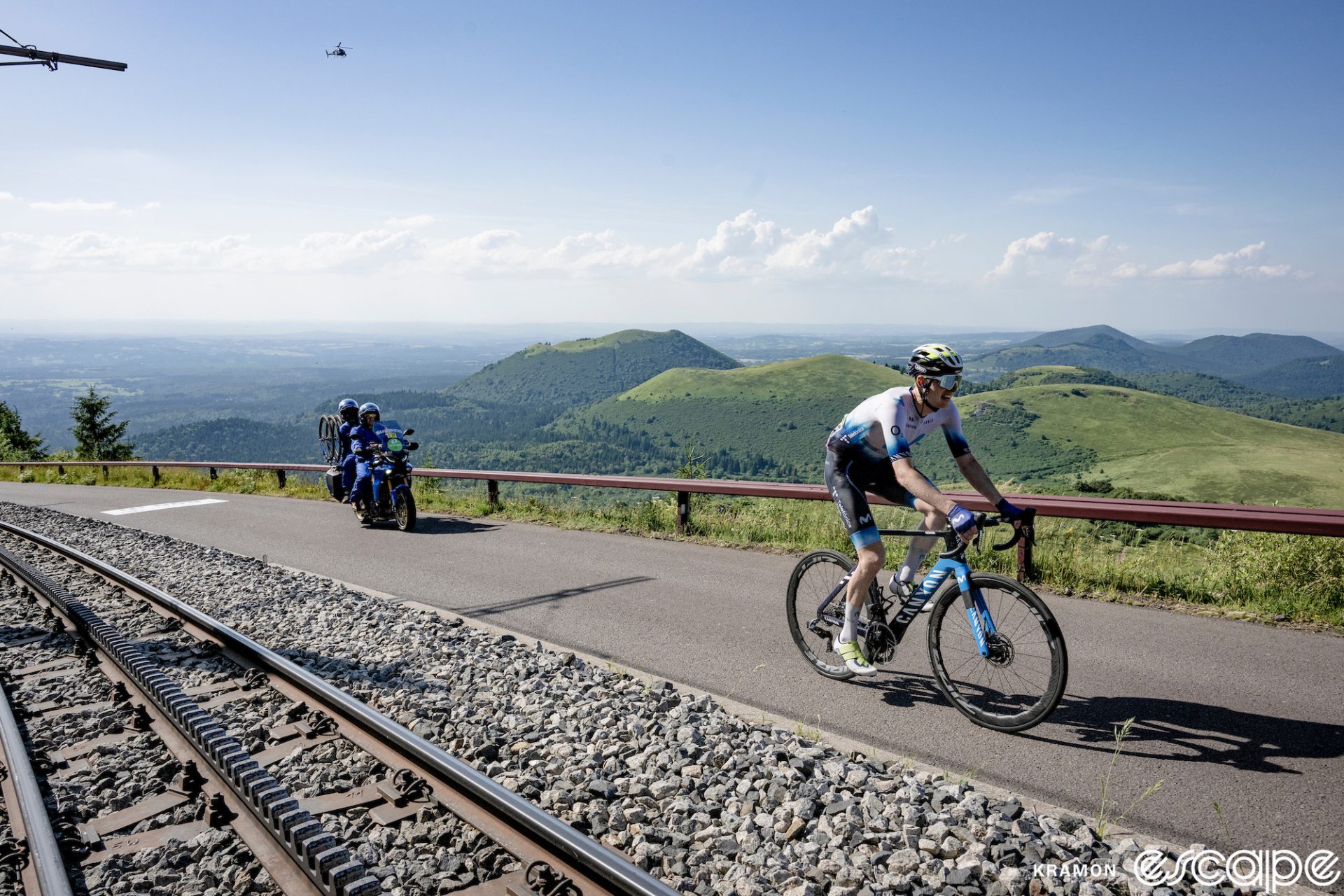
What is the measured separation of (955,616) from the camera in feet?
15.9

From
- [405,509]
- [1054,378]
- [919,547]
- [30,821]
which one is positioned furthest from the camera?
[1054,378]

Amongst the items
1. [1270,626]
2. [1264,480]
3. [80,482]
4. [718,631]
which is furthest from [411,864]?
[1264,480]

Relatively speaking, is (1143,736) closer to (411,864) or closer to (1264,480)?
(411,864)

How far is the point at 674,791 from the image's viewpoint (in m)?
3.91

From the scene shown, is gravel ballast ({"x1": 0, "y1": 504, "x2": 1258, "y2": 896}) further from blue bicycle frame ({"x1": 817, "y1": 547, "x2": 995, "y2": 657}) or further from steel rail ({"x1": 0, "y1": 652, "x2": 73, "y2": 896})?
blue bicycle frame ({"x1": 817, "y1": 547, "x2": 995, "y2": 657})

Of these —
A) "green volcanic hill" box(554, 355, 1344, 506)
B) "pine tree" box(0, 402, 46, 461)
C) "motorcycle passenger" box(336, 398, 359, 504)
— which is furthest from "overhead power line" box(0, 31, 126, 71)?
"green volcanic hill" box(554, 355, 1344, 506)

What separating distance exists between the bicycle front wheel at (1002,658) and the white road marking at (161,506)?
18.3 metres

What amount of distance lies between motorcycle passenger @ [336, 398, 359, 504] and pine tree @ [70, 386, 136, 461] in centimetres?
5795

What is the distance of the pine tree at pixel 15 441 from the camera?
5588 cm

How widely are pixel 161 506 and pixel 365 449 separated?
8540 millimetres

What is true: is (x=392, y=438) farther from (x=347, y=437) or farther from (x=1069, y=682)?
(x=1069, y=682)

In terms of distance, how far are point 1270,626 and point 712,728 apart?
15.5ft

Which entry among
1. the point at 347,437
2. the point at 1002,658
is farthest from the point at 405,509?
the point at 1002,658

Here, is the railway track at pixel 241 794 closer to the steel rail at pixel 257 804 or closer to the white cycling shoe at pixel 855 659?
the steel rail at pixel 257 804
